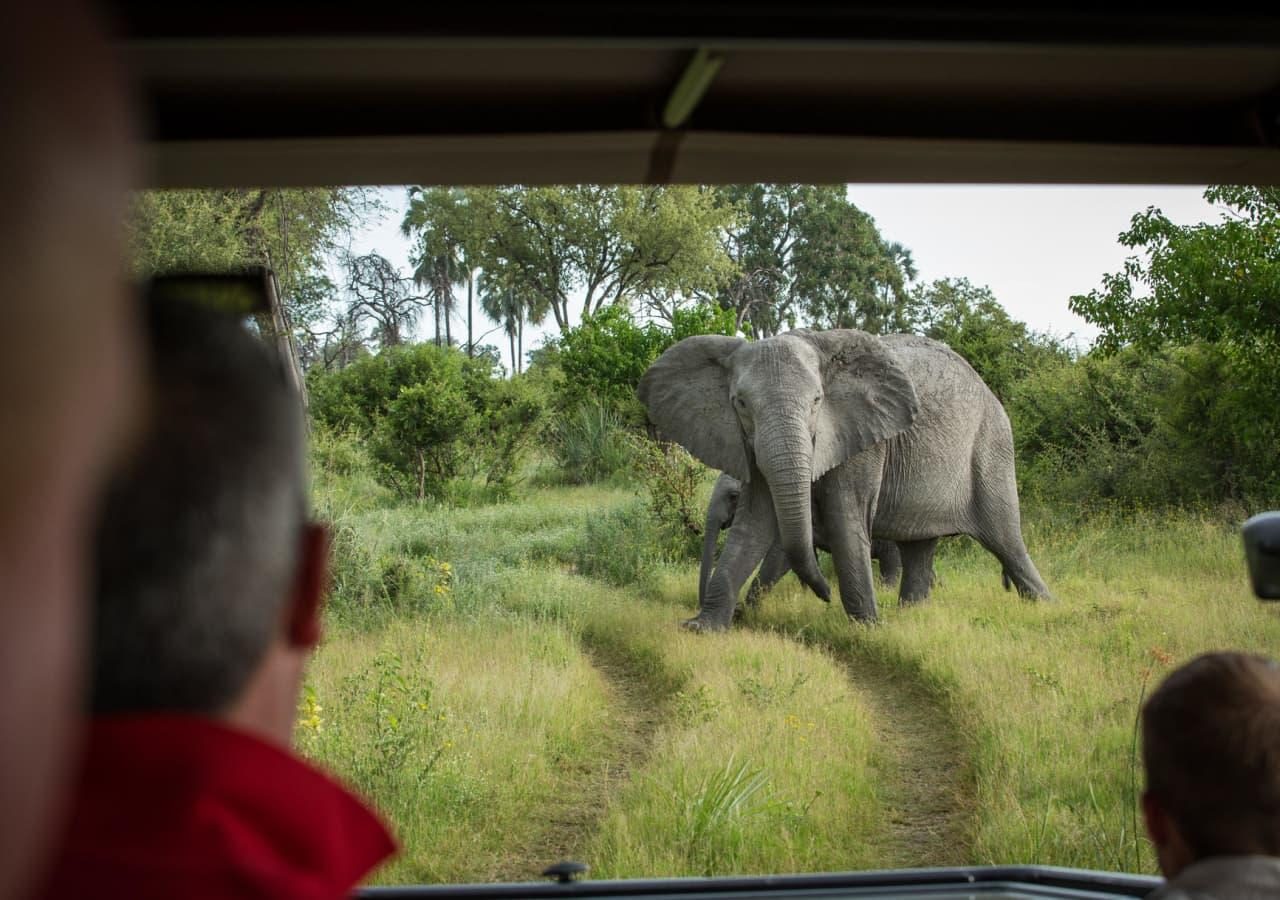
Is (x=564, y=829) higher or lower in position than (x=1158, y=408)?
lower

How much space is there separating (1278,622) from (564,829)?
234 inches

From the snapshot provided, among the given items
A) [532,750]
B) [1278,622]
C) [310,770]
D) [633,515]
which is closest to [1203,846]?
[310,770]

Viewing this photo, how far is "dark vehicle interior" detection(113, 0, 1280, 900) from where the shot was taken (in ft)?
4.30

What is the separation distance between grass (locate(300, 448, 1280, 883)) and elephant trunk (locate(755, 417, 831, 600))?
71 cm

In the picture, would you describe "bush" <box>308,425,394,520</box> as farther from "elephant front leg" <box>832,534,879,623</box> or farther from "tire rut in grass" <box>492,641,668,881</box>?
"elephant front leg" <box>832,534,879,623</box>

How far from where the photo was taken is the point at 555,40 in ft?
4.36

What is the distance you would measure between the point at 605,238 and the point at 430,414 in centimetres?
1244

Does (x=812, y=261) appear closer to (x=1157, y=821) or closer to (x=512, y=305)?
(x=512, y=305)

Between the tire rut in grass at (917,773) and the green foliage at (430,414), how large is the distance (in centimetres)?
893

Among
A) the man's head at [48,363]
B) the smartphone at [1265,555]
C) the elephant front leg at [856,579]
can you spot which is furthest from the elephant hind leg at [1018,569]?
the man's head at [48,363]

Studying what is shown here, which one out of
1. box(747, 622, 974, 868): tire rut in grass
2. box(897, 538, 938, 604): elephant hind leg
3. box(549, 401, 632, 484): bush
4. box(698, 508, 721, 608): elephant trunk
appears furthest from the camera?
box(549, 401, 632, 484): bush

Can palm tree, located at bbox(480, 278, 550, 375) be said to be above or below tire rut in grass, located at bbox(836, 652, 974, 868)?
above

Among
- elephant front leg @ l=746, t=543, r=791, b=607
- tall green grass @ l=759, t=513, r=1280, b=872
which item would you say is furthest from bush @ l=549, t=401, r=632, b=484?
elephant front leg @ l=746, t=543, r=791, b=607

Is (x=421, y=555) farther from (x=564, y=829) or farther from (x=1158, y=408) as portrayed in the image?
(x=1158, y=408)
